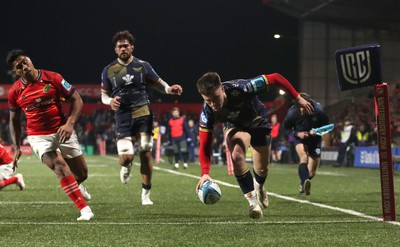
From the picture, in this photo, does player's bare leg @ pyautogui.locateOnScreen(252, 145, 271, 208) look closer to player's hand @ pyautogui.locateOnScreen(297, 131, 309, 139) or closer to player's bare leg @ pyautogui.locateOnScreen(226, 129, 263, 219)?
player's bare leg @ pyautogui.locateOnScreen(226, 129, 263, 219)

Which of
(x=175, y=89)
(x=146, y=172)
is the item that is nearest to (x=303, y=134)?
(x=146, y=172)

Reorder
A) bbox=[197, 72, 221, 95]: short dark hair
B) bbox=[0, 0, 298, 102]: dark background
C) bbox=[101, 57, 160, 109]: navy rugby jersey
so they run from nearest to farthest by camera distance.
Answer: bbox=[197, 72, 221, 95]: short dark hair → bbox=[101, 57, 160, 109]: navy rugby jersey → bbox=[0, 0, 298, 102]: dark background

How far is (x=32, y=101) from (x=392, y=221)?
14.3ft

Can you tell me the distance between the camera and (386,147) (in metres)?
7.26

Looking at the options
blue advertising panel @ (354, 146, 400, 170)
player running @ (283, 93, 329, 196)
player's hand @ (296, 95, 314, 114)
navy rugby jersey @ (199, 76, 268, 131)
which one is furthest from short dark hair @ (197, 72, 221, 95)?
blue advertising panel @ (354, 146, 400, 170)

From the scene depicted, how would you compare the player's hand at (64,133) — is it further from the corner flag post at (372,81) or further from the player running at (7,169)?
the corner flag post at (372,81)

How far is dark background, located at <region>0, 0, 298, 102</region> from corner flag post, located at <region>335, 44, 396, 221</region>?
57.2 meters

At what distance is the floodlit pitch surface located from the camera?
6305mm

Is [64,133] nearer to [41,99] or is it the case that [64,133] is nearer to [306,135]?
Answer: [41,99]

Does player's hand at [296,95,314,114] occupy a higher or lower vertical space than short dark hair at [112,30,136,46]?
lower

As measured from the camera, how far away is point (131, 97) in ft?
33.7

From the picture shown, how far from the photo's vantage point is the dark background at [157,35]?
216ft

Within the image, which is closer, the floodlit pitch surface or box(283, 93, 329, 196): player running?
the floodlit pitch surface

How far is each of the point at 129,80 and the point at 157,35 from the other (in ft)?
197
